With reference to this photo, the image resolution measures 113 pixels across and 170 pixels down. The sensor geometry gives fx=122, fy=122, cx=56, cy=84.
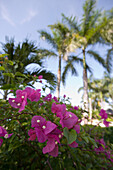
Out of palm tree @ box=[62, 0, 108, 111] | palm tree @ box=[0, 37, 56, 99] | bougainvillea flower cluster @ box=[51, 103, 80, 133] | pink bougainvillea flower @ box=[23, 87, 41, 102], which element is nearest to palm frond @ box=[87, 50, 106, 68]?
palm tree @ box=[62, 0, 108, 111]

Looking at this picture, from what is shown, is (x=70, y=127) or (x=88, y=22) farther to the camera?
(x=88, y=22)

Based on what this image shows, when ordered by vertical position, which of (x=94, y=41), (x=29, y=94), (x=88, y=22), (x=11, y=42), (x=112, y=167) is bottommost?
(x=112, y=167)

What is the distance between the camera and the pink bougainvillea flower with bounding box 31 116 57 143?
1.45ft

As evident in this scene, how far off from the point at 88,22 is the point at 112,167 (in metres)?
9.51

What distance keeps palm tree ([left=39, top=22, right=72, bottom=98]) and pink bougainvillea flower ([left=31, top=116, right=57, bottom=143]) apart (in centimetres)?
Result: 796

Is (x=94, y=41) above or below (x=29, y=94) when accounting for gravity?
above

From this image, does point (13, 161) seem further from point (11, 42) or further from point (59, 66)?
point (59, 66)

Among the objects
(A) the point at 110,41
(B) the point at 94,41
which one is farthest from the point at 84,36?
(A) the point at 110,41

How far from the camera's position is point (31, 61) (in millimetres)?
4445

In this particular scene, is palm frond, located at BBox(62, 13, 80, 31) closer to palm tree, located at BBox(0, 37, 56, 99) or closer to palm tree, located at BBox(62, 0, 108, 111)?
palm tree, located at BBox(62, 0, 108, 111)

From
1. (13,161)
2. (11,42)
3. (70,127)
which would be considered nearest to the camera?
(70,127)

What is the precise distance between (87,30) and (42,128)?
936 cm

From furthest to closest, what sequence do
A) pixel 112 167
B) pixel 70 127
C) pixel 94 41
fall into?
1. pixel 94 41
2. pixel 112 167
3. pixel 70 127

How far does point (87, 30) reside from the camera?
863 cm
